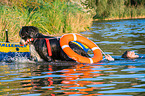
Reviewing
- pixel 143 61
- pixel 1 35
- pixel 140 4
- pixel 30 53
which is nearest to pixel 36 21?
pixel 1 35

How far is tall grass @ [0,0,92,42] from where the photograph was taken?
16.5 metres

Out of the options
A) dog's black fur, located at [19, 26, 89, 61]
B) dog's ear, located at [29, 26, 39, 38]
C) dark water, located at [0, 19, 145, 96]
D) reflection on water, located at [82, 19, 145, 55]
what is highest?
dog's ear, located at [29, 26, 39, 38]

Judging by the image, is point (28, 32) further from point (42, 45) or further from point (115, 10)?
point (115, 10)

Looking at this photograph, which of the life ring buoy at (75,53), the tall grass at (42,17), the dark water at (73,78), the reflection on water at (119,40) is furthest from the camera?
the tall grass at (42,17)

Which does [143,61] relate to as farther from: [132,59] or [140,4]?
[140,4]

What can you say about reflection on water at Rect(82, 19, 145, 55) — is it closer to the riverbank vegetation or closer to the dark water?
the dark water

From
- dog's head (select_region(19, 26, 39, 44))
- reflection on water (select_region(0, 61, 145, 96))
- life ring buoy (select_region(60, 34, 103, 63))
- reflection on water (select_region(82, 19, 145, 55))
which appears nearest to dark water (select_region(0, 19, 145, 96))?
reflection on water (select_region(0, 61, 145, 96))

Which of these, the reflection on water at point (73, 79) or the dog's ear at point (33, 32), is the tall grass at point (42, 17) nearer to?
the dog's ear at point (33, 32)

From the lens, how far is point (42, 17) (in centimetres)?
2058

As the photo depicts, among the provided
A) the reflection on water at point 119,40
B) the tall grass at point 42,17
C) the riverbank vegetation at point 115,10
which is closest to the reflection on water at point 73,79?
the reflection on water at point 119,40

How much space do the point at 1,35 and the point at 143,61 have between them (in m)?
7.66

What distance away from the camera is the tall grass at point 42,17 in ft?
54.1

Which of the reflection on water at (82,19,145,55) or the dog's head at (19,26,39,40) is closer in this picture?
the dog's head at (19,26,39,40)

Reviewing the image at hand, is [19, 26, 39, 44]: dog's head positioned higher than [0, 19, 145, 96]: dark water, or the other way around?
[19, 26, 39, 44]: dog's head
